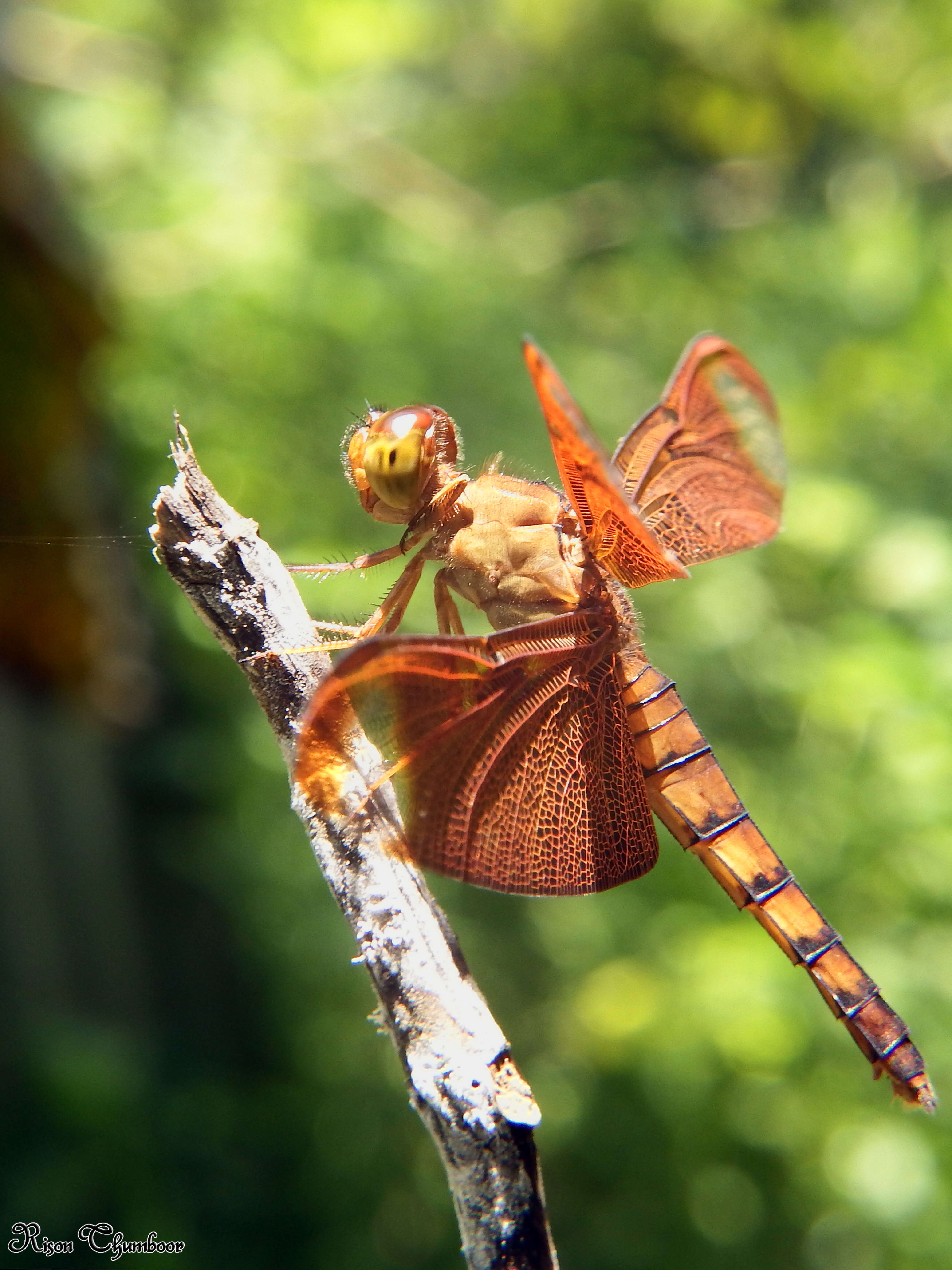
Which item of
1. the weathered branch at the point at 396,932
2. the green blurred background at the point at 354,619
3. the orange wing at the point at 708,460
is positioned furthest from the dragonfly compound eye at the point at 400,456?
the orange wing at the point at 708,460

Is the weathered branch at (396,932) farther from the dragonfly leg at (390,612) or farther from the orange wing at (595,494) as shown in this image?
the orange wing at (595,494)

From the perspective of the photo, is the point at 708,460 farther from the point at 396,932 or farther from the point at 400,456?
the point at 396,932

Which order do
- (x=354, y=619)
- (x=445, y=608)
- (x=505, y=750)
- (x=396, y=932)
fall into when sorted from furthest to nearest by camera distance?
1. (x=445, y=608)
2. (x=354, y=619)
3. (x=505, y=750)
4. (x=396, y=932)

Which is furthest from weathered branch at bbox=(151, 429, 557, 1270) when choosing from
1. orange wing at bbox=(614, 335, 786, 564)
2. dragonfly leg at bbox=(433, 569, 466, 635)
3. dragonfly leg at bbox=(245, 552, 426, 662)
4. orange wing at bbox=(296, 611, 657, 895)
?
orange wing at bbox=(614, 335, 786, 564)

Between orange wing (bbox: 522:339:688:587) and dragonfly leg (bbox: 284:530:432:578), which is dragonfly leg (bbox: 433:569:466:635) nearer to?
dragonfly leg (bbox: 284:530:432:578)

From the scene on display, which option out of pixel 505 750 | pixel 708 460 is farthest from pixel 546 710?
pixel 708 460
